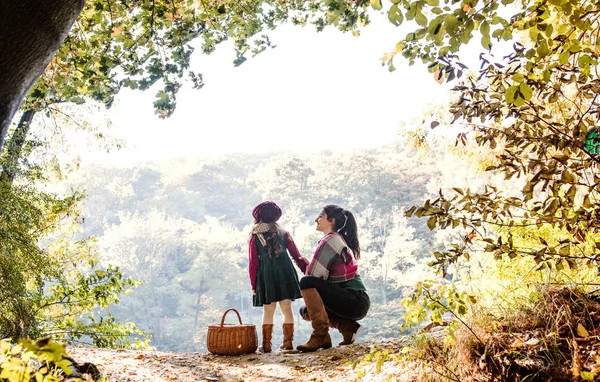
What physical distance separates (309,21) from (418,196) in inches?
1111

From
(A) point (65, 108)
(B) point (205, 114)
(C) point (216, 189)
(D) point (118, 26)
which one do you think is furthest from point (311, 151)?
(D) point (118, 26)

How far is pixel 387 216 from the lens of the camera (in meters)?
31.2

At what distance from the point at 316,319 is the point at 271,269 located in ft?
2.76

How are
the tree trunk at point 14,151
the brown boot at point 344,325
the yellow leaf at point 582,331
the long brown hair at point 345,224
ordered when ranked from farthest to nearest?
the tree trunk at point 14,151
the long brown hair at point 345,224
the brown boot at point 344,325
the yellow leaf at point 582,331

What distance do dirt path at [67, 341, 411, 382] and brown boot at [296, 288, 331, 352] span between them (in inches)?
5.2

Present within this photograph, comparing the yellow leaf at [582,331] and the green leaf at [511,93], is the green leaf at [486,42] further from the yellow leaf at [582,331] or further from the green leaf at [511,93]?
the yellow leaf at [582,331]

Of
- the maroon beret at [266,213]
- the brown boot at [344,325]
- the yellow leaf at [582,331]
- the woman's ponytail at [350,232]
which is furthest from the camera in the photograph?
the maroon beret at [266,213]

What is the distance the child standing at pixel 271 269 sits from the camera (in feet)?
15.8

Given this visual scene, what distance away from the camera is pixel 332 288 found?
4.36 m

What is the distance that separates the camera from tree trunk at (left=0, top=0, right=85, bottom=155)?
5.23ft

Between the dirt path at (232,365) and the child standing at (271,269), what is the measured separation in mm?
433

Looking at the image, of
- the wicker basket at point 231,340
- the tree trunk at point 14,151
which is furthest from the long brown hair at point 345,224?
the tree trunk at point 14,151

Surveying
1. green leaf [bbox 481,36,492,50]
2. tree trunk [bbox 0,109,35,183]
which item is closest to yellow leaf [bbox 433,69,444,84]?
green leaf [bbox 481,36,492,50]

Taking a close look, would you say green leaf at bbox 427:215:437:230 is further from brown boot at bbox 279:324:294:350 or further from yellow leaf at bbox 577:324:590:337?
brown boot at bbox 279:324:294:350
